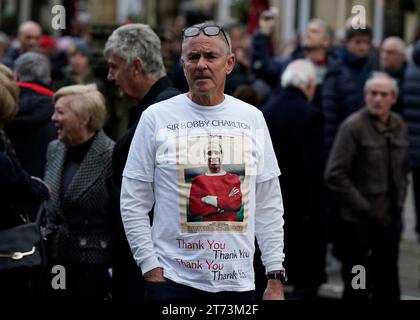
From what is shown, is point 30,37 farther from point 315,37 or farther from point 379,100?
point 379,100

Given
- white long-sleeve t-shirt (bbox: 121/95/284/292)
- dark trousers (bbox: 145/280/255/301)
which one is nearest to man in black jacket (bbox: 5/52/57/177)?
white long-sleeve t-shirt (bbox: 121/95/284/292)

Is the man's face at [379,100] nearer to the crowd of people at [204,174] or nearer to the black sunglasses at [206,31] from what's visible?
the crowd of people at [204,174]

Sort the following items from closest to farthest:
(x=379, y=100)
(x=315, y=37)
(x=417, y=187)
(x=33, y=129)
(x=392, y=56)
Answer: (x=33, y=129) < (x=379, y=100) < (x=417, y=187) < (x=315, y=37) < (x=392, y=56)

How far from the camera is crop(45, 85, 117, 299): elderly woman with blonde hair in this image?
731 centimetres

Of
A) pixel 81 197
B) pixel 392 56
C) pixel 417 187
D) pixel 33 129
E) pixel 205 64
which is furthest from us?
pixel 392 56

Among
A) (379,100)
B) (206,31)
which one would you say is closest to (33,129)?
(379,100)

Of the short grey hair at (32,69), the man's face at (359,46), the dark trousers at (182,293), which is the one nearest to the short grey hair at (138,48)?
the dark trousers at (182,293)

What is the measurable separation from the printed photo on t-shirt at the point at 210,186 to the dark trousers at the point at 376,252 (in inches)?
170

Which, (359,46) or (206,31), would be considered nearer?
(206,31)

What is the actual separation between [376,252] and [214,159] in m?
4.62

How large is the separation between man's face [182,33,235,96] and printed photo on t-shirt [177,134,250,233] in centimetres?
23

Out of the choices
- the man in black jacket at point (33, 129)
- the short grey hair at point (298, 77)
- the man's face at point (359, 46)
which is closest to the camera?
the man in black jacket at point (33, 129)

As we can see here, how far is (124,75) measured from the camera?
6.84 metres

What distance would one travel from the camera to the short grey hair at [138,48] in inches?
268
